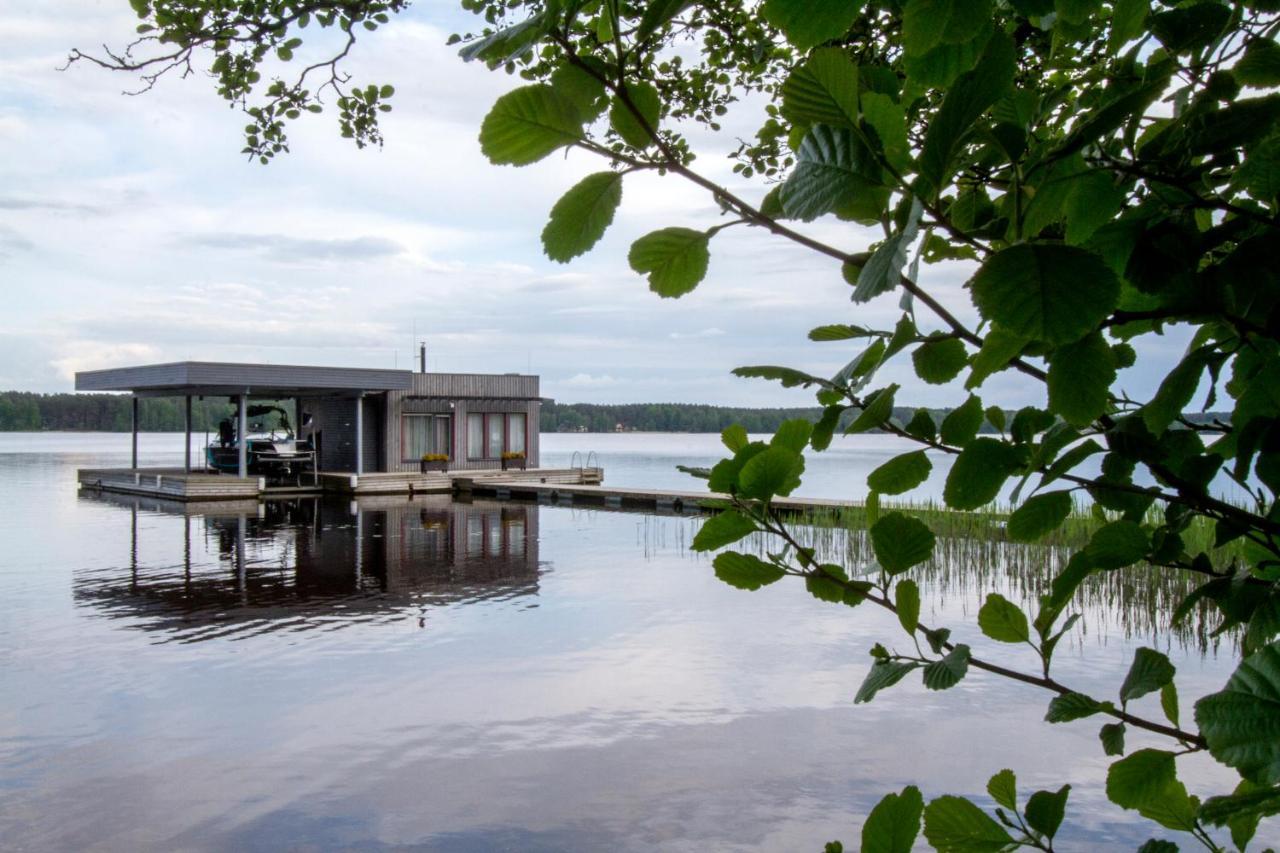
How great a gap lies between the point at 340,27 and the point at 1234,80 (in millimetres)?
3473

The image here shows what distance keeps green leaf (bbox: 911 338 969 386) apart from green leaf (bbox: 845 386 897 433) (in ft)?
0.42

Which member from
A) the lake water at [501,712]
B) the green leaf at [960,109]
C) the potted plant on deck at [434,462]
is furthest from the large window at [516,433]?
the green leaf at [960,109]

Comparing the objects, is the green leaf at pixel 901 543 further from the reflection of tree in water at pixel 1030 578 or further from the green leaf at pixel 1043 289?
the reflection of tree in water at pixel 1030 578

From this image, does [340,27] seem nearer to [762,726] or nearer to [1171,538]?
[1171,538]

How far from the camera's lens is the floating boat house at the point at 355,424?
26.6 metres

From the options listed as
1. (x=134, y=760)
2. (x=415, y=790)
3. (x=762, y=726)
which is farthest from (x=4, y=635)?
(x=762, y=726)

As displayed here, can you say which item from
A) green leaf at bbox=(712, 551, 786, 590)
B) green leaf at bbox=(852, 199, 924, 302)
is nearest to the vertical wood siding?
green leaf at bbox=(712, 551, 786, 590)

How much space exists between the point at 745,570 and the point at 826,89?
1.68 ft

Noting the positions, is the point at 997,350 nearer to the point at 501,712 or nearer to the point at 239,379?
the point at 501,712

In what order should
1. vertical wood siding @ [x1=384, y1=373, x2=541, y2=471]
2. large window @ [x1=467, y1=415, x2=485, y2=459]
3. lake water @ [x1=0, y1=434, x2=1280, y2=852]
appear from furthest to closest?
large window @ [x1=467, y1=415, x2=485, y2=459], vertical wood siding @ [x1=384, y1=373, x2=541, y2=471], lake water @ [x1=0, y1=434, x2=1280, y2=852]

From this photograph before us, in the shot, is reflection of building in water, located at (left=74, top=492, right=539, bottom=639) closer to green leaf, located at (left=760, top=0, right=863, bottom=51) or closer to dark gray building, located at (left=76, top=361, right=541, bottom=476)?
dark gray building, located at (left=76, top=361, right=541, bottom=476)

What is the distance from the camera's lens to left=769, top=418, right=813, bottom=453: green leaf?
0.89 metres

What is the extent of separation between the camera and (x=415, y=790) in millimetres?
5742

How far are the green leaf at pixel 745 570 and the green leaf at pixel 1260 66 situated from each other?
1.95 ft
